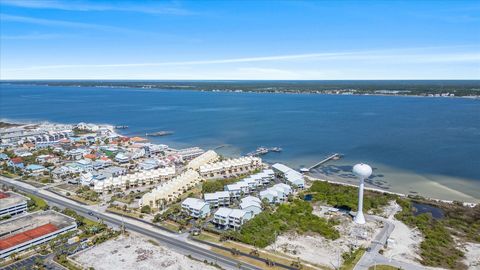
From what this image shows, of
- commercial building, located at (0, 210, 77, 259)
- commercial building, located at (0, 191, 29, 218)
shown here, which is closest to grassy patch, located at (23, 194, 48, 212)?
commercial building, located at (0, 191, 29, 218)

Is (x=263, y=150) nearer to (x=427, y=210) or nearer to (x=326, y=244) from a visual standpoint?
(x=427, y=210)

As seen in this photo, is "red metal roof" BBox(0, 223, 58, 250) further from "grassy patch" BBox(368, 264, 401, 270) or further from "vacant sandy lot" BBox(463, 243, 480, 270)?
"vacant sandy lot" BBox(463, 243, 480, 270)

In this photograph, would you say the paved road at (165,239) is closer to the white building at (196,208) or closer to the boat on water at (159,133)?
the white building at (196,208)

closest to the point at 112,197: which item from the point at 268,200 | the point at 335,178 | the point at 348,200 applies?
the point at 268,200

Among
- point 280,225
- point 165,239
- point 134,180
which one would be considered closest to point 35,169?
point 134,180

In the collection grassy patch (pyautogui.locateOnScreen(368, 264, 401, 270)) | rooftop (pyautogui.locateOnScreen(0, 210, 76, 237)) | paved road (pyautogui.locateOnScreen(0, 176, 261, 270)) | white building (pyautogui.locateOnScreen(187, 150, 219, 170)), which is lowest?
paved road (pyautogui.locateOnScreen(0, 176, 261, 270))

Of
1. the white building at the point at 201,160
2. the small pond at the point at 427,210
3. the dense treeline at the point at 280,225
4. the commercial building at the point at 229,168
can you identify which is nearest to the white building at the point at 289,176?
the commercial building at the point at 229,168
